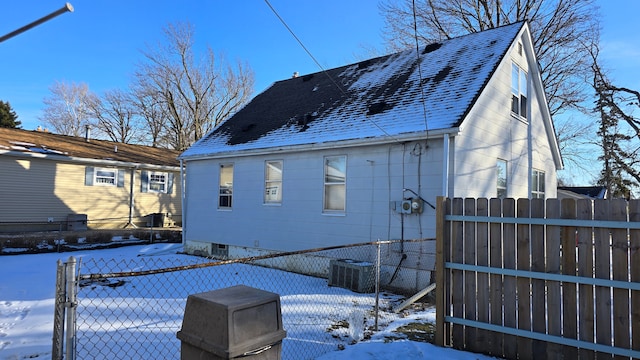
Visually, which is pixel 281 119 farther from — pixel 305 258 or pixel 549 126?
pixel 549 126

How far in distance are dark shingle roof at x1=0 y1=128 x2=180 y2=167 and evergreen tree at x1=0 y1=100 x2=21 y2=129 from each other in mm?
19612

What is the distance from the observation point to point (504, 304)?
173 inches

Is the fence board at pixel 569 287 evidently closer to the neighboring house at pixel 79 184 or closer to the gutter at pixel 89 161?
the neighboring house at pixel 79 184

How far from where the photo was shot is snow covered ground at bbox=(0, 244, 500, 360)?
4.34 m

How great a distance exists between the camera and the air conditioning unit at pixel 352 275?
7840 mm

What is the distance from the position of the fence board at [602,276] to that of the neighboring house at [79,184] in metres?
15.7

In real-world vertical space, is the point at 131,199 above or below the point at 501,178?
below

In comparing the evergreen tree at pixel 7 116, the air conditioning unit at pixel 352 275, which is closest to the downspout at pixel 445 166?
the air conditioning unit at pixel 352 275

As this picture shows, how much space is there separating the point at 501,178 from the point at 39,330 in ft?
34.3

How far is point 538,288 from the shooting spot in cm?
418

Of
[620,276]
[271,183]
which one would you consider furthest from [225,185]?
[620,276]

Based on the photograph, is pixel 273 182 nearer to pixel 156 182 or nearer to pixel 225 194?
pixel 225 194

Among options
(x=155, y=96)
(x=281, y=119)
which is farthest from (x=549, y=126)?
(x=155, y=96)

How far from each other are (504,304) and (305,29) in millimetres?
6579
